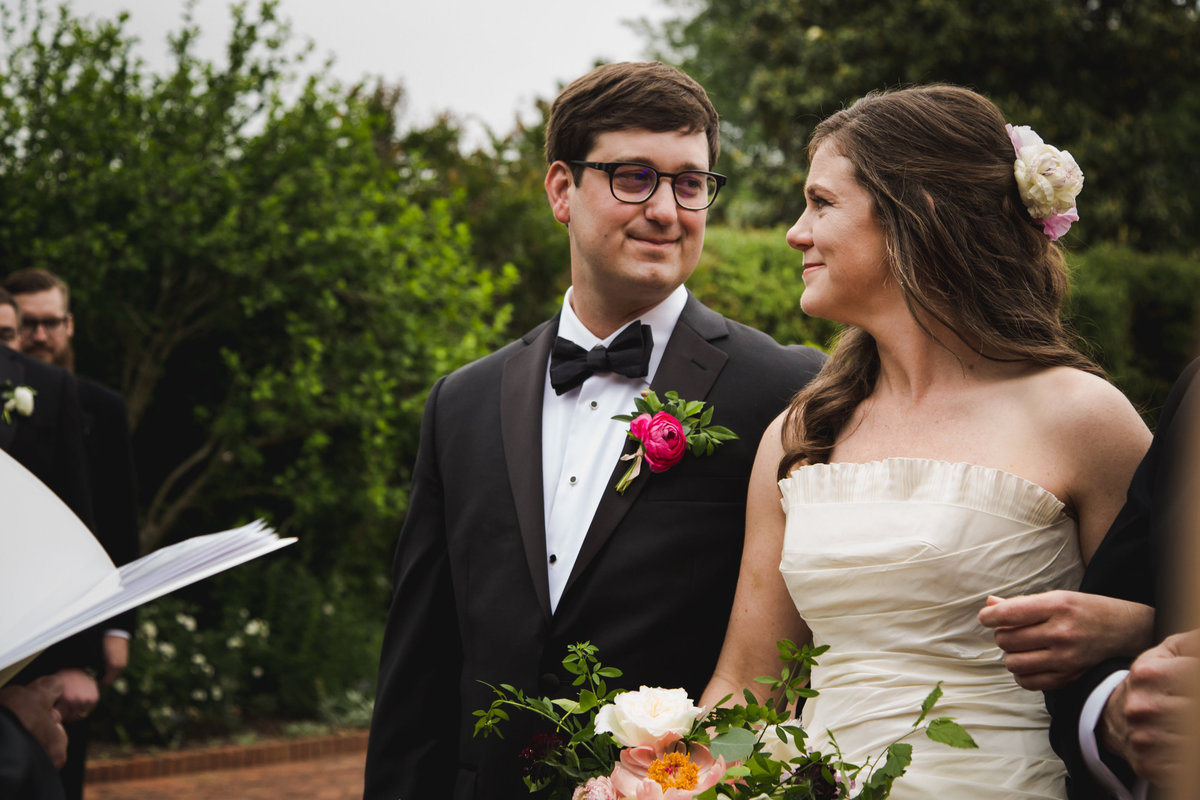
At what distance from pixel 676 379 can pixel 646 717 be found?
3.71 feet

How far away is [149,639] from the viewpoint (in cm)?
805

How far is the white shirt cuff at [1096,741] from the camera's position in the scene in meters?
1.69

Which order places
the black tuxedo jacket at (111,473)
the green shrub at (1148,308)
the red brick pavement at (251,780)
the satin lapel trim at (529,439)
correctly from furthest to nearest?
the green shrub at (1148,308) → the red brick pavement at (251,780) → the black tuxedo jacket at (111,473) → the satin lapel trim at (529,439)

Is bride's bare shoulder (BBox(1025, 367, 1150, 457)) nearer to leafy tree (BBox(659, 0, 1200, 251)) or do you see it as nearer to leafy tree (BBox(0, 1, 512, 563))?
leafy tree (BBox(0, 1, 512, 563))

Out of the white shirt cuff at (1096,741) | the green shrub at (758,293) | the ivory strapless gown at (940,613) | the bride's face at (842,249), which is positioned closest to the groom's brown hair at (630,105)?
the bride's face at (842,249)

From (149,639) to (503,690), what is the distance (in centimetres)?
627

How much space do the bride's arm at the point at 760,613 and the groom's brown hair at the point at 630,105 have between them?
0.97m

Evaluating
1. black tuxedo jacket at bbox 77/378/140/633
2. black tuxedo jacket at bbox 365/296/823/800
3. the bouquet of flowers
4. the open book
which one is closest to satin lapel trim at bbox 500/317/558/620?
black tuxedo jacket at bbox 365/296/823/800

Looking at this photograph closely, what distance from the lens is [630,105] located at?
9.68 ft

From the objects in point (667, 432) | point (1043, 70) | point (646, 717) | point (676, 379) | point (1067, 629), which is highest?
point (1043, 70)

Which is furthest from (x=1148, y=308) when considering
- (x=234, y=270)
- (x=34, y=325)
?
(x=34, y=325)

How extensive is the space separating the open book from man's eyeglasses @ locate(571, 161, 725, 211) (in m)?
1.48

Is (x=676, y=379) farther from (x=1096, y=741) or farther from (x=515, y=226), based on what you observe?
(x=515, y=226)

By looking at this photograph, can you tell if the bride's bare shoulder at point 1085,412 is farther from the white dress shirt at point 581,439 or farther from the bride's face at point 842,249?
the white dress shirt at point 581,439
